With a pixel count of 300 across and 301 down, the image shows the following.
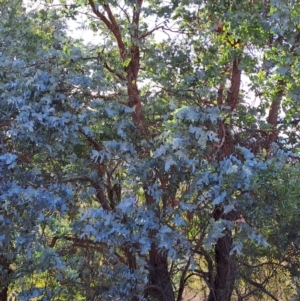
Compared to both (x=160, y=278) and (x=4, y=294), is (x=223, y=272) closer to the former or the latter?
(x=160, y=278)

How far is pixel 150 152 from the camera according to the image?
4258 millimetres

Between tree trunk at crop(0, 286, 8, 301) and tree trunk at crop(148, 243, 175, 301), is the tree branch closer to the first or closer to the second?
tree trunk at crop(148, 243, 175, 301)

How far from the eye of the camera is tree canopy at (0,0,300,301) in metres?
3.72

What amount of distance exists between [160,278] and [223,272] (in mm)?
669

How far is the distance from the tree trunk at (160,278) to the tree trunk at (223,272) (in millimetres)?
453

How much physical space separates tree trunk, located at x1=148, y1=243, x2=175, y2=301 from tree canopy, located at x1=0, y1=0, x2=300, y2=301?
15 mm

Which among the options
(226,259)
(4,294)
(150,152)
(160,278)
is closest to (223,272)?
(226,259)

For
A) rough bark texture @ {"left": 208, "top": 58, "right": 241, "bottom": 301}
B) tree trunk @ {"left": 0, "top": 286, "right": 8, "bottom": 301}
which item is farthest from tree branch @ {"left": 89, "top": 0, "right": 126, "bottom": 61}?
tree trunk @ {"left": 0, "top": 286, "right": 8, "bottom": 301}

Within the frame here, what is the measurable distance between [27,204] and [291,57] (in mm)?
2281

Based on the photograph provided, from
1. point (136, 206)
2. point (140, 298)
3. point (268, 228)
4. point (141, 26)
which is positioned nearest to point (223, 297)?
point (140, 298)

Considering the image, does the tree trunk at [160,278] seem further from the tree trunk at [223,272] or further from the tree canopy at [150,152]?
the tree trunk at [223,272]

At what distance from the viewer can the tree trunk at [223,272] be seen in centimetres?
495

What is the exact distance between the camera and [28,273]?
15.7 ft

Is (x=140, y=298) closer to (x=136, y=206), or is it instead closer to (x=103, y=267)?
(x=103, y=267)
